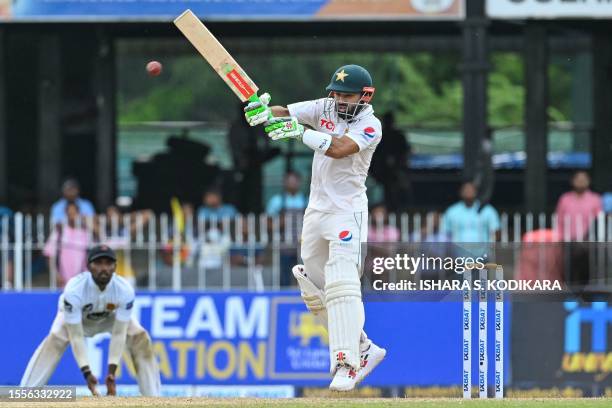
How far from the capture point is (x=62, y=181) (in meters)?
18.2

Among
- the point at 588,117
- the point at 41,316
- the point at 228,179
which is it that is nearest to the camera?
the point at 41,316

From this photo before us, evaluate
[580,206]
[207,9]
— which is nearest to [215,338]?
[207,9]

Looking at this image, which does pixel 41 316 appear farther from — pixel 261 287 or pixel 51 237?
pixel 261 287

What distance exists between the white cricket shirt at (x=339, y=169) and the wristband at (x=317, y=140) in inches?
10.2

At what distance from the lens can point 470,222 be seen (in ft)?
48.0

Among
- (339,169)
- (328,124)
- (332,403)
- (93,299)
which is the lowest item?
(332,403)

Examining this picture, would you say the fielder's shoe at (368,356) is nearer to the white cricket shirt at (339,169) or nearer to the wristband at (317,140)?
the white cricket shirt at (339,169)

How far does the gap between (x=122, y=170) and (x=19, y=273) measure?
33.3 ft

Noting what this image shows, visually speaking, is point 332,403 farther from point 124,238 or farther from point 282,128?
point 124,238

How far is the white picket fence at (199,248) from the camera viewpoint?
14625mm

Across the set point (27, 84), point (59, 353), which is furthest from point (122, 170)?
point (59, 353)

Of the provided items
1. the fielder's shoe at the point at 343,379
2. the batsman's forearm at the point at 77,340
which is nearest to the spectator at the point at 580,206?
the batsman's forearm at the point at 77,340

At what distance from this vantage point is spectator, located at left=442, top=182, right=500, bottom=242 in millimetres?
14502

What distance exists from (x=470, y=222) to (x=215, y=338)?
8.97 ft
